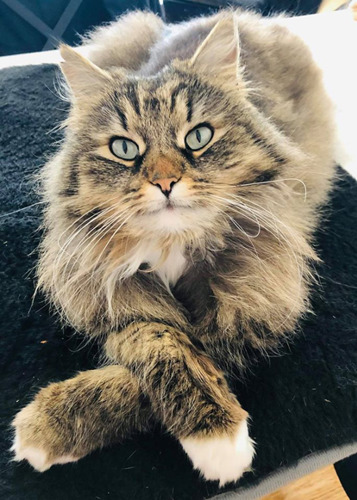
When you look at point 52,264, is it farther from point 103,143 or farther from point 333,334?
point 333,334

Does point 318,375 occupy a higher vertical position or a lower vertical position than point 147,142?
lower

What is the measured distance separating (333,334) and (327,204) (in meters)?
0.51

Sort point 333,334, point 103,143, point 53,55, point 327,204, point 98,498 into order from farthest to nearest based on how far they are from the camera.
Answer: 1. point 53,55
2. point 327,204
3. point 333,334
4. point 103,143
5. point 98,498

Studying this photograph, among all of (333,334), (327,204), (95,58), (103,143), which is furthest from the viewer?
(95,58)

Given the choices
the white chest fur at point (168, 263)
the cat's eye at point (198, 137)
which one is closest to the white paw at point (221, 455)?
the white chest fur at point (168, 263)

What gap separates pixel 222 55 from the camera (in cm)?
105

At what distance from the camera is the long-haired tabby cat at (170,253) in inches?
34.6

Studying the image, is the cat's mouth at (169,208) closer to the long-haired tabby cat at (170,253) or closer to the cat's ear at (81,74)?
the long-haired tabby cat at (170,253)

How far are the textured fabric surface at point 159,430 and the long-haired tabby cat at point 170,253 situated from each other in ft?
0.17

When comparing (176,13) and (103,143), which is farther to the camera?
(176,13)

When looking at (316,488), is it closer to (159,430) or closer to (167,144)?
(159,430)

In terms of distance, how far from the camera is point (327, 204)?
1486 mm

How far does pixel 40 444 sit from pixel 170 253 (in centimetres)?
45

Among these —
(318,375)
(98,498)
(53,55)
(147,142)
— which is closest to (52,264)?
(147,142)
